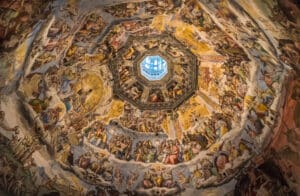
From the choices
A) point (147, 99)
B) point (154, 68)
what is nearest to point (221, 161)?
point (147, 99)

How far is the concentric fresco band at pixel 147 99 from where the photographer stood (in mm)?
12070

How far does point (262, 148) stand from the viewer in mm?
13930

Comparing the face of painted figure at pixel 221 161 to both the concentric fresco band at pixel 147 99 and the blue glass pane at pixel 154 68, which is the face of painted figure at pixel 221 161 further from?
the blue glass pane at pixel 154 68

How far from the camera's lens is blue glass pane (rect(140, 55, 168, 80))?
610 inches

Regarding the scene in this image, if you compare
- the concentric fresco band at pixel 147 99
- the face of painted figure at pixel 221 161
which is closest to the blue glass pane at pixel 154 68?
the concentric fresco band at pixel 147 99

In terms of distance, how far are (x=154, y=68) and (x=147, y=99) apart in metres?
1.08

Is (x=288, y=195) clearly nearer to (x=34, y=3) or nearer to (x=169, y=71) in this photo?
(x=169, y=71)

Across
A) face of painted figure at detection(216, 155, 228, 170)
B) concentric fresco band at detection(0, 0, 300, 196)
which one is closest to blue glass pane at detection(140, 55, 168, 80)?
concentric fresco band at detection(0, 0, 300, 196)

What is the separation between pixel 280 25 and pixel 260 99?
142 inches

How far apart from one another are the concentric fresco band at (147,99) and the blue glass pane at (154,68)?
0.05 metres

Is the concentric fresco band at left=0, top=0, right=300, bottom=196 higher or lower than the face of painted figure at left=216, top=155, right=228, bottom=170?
higher

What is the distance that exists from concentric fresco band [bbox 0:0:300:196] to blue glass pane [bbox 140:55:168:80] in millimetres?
45

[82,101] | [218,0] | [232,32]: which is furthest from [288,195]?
[82,101]

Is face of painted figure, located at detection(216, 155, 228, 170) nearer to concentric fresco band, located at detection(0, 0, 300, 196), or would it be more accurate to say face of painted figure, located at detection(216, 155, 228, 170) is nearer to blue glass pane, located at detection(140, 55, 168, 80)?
concentric fresco band, located at detection(0, 0, 300, 196)
